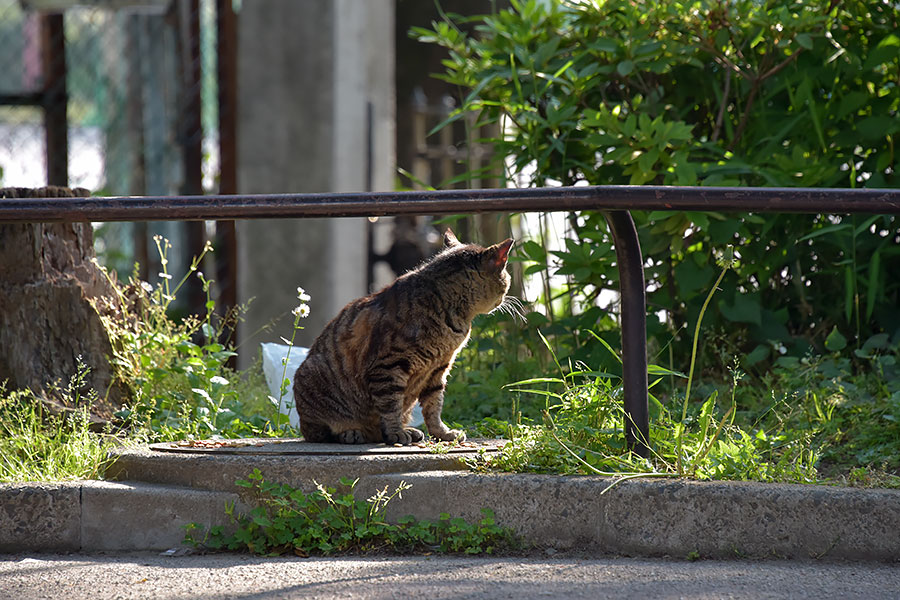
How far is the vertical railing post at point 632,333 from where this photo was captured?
10.0ft

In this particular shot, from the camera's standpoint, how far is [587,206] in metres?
2.94

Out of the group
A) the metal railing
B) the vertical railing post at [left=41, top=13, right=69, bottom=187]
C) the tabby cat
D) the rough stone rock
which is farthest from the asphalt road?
the vertical railing post at [left=41, top=13, right=69, bottom=187]

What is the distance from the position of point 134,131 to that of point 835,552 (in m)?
7.07

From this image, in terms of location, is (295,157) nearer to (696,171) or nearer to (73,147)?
(73,147)

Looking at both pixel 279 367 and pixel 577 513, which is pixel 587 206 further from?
pixel 279 367

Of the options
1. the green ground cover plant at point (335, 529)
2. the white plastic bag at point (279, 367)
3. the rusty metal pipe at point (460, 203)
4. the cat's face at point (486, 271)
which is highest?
the rusty metal pipe at point (460, 203)

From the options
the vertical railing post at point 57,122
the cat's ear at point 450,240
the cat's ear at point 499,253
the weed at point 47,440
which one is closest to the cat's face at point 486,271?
the cat's ear at point 499,253

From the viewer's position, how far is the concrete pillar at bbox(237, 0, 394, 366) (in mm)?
6781

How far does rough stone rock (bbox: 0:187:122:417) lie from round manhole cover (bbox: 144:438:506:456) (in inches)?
26.1

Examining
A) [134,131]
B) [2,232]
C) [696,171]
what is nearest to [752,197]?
[696,171]

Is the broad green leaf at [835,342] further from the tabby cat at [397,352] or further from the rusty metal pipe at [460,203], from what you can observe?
the tabby cat at [397,352]

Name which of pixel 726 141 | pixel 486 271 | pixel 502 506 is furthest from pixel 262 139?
pixel 502 506

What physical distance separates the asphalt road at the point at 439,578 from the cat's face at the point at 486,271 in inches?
41.6

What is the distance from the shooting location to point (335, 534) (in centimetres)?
298
